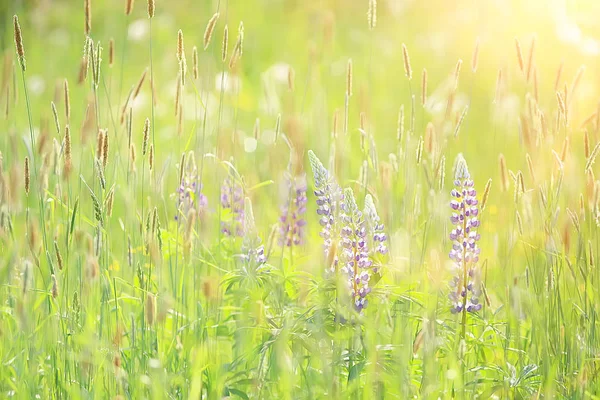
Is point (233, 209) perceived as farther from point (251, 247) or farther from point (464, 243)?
point (464, 243)

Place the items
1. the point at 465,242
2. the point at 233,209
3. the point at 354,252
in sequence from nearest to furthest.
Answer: the point at 354,252, the point at 465,242, the point at 233,209

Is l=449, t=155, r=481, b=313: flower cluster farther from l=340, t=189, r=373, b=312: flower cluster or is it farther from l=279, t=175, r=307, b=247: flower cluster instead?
l=279, t=175, r=307, b=247: flower cluster

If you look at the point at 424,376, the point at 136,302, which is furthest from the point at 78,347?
the point at 424,376

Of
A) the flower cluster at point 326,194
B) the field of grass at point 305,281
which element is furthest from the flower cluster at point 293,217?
the flower cluster at point 326,194

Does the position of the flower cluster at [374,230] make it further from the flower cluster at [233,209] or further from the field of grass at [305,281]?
the flower cluster at [233,209]

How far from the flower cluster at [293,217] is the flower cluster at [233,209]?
0.11 m

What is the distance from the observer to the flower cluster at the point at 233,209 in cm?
214

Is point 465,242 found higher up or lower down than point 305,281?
higher up

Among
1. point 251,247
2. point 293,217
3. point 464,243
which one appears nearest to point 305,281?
point 251,247

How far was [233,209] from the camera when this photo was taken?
2.14 metres

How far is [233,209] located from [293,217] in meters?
0.15

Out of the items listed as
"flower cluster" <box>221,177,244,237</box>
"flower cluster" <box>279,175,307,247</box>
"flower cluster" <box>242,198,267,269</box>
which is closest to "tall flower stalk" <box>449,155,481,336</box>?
"flower cluster" <box>242,198,267,269</box>

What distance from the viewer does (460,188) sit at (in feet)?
5.52

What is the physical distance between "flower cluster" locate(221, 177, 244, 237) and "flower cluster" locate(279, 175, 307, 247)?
107 millimetres
